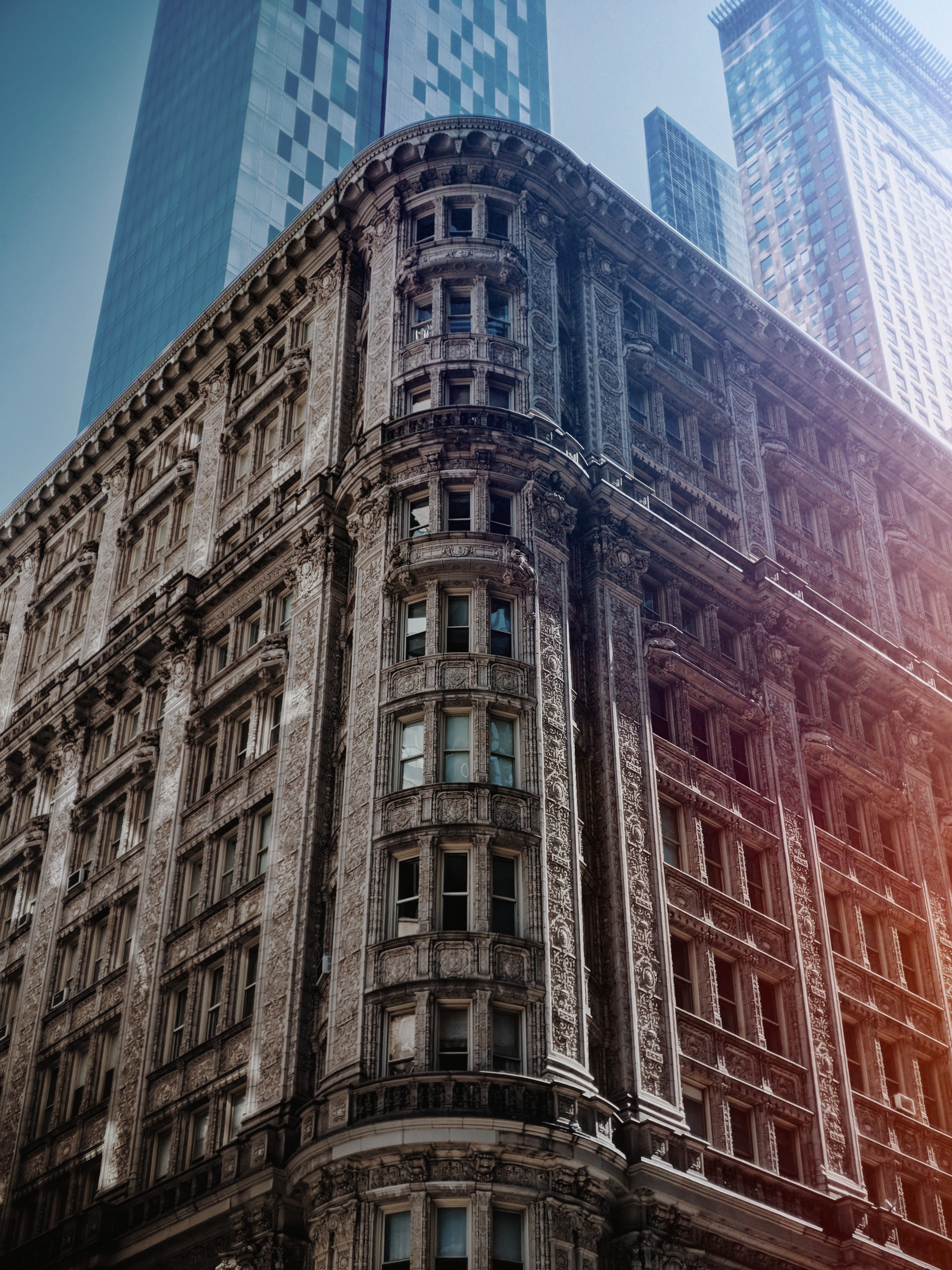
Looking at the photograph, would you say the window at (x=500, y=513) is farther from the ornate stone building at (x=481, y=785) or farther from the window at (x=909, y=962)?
the window at (x=909, y=962)

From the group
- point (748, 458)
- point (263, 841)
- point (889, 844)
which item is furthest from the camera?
point (748, 458)

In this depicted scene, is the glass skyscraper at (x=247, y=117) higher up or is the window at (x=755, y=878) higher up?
the glass skyscraper at (x=247, y=117)

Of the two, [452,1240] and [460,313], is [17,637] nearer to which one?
[460,313]

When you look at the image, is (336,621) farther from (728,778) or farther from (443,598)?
(728,778)

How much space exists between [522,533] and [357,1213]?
21.6 metres

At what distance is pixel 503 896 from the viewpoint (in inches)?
1612

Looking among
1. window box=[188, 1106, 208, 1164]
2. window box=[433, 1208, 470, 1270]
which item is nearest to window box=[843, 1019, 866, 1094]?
window box=[433, 1208, 470, 1270]

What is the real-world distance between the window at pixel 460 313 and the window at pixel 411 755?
16934 mm

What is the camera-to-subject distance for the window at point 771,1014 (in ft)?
155

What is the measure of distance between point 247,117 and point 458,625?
67.6 m

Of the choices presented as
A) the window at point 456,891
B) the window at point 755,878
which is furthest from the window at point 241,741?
the window at point 755,878

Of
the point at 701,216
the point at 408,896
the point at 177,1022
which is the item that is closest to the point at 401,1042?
the point at 408,896

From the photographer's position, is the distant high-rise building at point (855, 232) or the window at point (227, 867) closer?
the window at point (227, 867)

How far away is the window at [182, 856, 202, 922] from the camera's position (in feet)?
161
